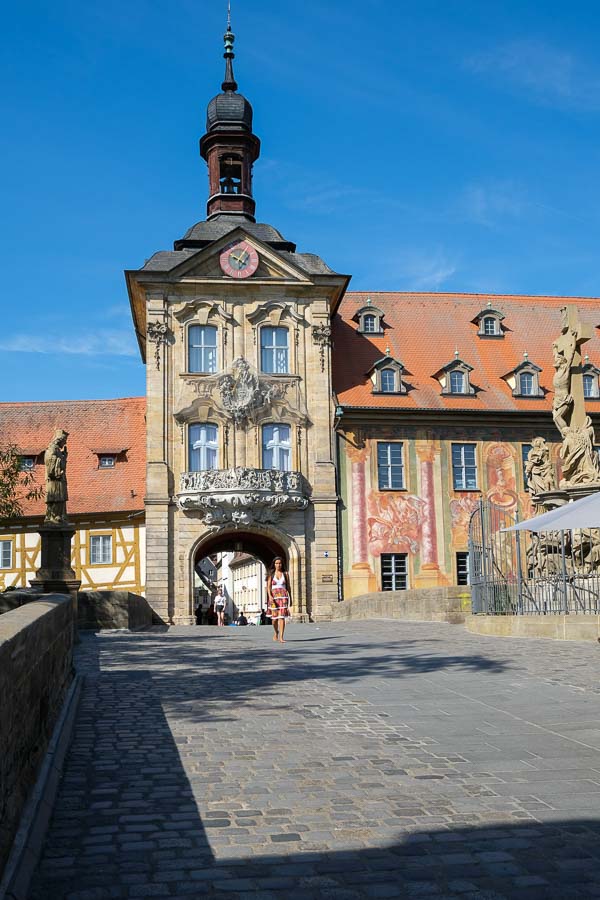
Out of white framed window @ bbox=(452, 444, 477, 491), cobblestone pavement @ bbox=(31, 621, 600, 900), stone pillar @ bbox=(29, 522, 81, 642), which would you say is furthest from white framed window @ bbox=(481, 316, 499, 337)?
cobblestone pavement @ bbox=(31, 621, 600, 900)

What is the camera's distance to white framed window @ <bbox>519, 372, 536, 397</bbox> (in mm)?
39406

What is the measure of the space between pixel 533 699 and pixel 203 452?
87.9 ft

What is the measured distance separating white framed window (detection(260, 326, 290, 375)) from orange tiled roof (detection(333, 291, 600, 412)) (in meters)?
2.20

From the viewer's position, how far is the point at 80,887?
15.7ft

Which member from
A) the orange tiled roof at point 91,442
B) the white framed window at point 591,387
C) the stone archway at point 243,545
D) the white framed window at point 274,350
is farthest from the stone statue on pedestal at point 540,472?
the orange tiled roof at point 91,442

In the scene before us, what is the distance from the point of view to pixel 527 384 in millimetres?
39562

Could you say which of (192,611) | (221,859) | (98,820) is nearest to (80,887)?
(221,859)

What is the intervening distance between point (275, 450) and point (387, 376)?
5.41 m

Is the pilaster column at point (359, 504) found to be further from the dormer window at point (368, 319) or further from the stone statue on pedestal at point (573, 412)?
the stone statue on pedestal at point (573, 412)

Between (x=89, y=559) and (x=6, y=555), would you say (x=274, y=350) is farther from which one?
(x=6, y=555)

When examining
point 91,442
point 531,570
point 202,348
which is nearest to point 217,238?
point 202,348

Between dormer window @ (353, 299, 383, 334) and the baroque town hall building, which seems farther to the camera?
dormer window @ (353, 299, 383, 334)

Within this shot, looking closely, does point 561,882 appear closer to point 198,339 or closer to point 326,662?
point 326,662

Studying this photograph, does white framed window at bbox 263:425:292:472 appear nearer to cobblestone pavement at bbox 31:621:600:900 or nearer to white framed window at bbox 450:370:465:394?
white framed window at bbox 450:370:465:394
